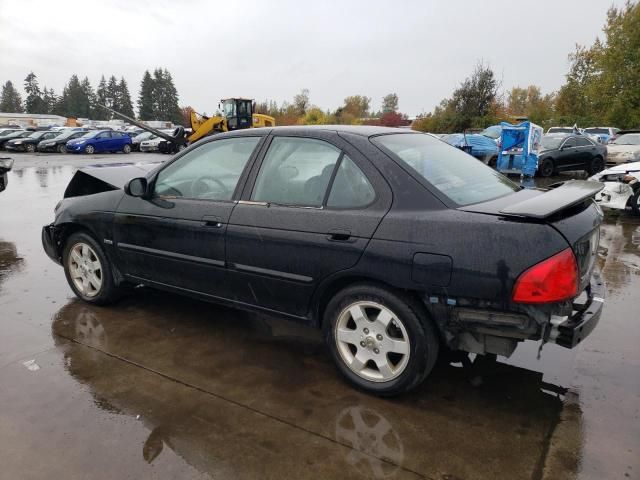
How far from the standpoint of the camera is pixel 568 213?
2.70 metres

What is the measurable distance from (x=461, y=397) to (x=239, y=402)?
1366 millimetres

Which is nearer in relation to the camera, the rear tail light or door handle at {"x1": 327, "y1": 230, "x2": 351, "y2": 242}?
the rear tail light

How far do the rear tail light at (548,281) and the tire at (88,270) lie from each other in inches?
133

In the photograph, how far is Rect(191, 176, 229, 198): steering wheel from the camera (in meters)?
3.55

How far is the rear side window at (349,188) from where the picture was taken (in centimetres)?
294

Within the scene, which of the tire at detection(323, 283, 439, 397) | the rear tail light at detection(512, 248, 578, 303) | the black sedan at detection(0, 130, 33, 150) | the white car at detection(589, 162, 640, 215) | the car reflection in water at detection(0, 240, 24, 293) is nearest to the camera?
the rear tail light at detection(512, 248, 578, 303)

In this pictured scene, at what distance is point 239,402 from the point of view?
9.71ft

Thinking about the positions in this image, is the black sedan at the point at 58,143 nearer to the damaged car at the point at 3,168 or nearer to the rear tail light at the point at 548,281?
the damaged car at the point at 3,168

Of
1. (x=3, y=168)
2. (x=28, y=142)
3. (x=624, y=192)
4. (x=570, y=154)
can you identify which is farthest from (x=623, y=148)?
(x=28, y=142)

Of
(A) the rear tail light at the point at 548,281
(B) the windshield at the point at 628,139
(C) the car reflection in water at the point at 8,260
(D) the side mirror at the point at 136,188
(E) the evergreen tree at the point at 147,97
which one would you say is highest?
(E) the evergreen tree at the point at 147,97

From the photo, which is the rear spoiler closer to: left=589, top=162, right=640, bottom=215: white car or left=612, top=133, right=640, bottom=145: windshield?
left=589, top=162, right=640, bottom=215: white car

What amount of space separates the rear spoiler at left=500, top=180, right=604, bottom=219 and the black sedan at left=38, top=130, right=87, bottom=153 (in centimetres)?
3052

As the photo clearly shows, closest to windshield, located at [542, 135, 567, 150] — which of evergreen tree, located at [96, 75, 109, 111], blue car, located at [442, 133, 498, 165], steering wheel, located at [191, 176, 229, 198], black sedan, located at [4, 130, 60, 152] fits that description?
blue car, located at [442, 133, 498, 165]

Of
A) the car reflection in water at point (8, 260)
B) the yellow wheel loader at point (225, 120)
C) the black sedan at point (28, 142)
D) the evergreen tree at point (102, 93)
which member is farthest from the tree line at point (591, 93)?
the evergreen tree at point (102, 93)
